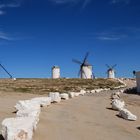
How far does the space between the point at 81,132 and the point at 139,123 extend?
3798 millimetres

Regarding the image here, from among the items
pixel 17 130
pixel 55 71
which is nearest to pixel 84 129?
pixel 17 130

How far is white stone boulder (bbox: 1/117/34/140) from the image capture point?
7941 mm

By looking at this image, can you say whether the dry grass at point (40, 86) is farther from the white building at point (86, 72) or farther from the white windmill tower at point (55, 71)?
the white windmill tower at point (55, 71)

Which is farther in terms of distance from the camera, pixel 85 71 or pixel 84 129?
pixel 85 71

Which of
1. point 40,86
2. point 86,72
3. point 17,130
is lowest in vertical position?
point 17,130

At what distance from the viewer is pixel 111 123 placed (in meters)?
13.2

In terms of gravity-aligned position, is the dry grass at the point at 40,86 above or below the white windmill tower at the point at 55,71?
below

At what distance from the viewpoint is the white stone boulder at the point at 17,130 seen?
313 inches

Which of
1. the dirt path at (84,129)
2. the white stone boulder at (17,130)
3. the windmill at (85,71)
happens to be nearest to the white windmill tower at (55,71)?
the windmill at (85,71)

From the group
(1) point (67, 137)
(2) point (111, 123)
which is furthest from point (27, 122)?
(2) point (111, 123)

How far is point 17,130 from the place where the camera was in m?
8.02

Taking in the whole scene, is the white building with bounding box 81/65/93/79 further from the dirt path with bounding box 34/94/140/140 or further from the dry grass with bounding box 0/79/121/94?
the dirt path with bounding box 34/94/140/140

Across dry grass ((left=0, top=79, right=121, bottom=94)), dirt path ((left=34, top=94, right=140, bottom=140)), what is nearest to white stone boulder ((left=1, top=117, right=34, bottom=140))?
dirt path ((left=34, top=94, right=140, bottom=140))

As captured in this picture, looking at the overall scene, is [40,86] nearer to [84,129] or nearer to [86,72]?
[84,129]
